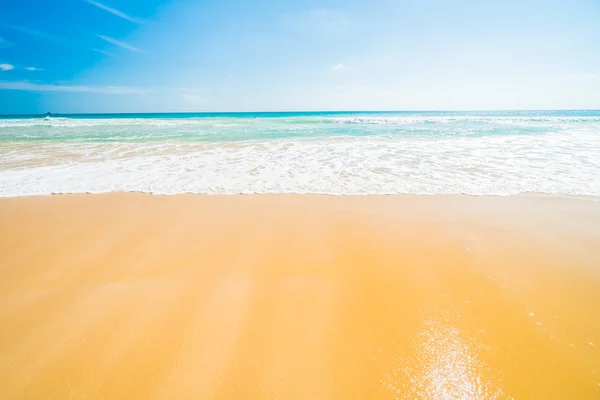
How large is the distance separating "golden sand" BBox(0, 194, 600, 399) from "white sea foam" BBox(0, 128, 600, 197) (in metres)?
1.61

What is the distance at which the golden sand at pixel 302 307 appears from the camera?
1.70 meters

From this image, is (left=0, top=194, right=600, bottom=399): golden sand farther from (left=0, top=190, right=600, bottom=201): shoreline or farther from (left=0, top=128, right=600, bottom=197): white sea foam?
(left=0, top=128, right=600, bottom=197): white sea foam

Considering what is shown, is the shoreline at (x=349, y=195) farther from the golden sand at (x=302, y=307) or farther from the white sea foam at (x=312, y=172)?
the golden sand at (x=302, y=307)

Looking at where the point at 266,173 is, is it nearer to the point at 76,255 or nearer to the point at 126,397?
the point at 76,255

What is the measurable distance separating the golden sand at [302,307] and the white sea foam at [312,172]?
1607mm

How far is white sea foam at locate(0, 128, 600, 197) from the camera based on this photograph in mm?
5602

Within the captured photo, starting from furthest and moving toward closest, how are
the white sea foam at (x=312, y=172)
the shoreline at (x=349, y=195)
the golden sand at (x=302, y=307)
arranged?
the white sea foam at (x=312, y=172), the shoreline at (x=349, y=195), the golden sand at (x=302, y=307)

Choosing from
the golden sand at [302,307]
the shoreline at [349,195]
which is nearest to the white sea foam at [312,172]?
the shoreline at [349,195]

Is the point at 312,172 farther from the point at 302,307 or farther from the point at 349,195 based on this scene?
the point at 302,307

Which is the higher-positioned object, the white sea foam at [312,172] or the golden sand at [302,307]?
the white sea foam at [312,172]

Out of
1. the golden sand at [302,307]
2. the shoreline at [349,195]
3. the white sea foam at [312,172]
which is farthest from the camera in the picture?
the white sea foam at [312,172]

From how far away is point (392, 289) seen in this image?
2514 mm

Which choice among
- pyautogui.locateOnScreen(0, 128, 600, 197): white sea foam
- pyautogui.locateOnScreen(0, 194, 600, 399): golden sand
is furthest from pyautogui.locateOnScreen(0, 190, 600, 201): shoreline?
pyautogui.locateOnScreen(0, 194, 600, 399): golden sand

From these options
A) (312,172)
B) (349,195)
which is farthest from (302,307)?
(312,172)
